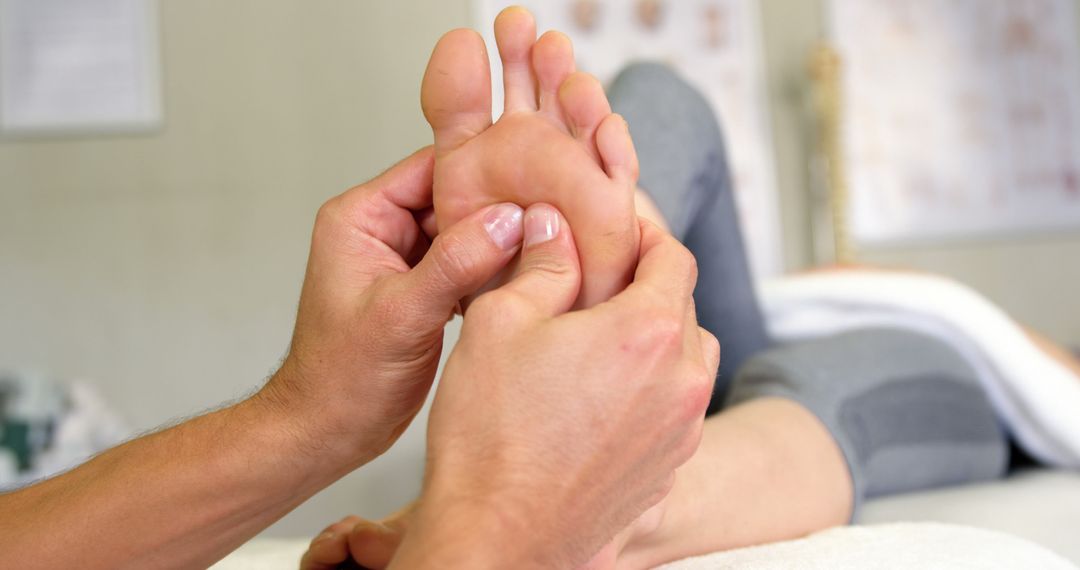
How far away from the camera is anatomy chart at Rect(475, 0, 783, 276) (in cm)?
254

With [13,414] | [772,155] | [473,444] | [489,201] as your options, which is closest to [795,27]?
[772,155]

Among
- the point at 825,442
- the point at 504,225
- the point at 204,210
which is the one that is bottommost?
the point at 204,210

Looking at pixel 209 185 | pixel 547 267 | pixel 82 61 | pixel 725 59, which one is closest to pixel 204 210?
pixel 209 185

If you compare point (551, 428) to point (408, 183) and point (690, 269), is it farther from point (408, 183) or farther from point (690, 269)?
point (408, 183)

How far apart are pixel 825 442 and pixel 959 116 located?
7.24ft

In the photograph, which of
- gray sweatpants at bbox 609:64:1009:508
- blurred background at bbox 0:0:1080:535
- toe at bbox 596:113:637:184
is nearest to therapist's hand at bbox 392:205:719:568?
toe at bbox 596:113:637:184

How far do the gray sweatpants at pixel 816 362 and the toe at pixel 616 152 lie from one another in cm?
35

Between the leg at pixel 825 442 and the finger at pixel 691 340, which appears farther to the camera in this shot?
the leg at pixel 825 442

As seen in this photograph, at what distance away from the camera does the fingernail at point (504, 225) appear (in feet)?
1.69

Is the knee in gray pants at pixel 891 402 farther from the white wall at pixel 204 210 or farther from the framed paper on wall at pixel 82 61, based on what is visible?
the framed paper on wall at pixel 82 61

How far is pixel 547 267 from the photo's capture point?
1.57ft

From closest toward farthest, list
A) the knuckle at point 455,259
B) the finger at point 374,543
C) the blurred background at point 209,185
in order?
1. the knuckle at point 455,259
2. the finger at point 374,543
3. the blurred background at point 209,185

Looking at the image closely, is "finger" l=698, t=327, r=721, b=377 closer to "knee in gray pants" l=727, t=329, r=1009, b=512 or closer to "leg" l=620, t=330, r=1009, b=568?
"leg" l=620, t=330, r=1009, b=568

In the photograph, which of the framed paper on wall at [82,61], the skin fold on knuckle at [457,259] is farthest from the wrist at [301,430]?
the framed paper on wall at [82,61]
